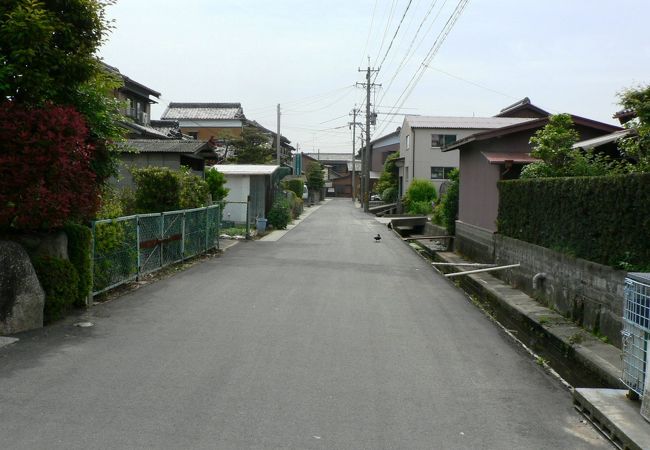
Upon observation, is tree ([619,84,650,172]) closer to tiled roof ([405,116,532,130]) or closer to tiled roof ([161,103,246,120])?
tiled roof ([405,116,532,130])

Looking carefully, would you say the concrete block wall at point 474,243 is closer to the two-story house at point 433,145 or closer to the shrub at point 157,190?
the shrub at point 157,190

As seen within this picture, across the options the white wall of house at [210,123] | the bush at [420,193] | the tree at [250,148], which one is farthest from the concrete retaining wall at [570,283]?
the white wall of house at [210,123]

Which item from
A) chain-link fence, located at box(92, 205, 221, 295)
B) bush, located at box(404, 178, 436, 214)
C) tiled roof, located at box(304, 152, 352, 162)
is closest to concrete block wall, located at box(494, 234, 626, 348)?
chain-link fence, located at box(92, 205, 221, 295)

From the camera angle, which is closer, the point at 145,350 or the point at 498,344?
the point at 145,350

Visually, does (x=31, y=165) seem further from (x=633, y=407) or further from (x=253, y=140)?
(x=253, y=140)

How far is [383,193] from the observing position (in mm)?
62812

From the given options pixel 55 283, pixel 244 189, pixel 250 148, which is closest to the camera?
pixel 55 283

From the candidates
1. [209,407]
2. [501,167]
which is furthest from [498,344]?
[501,167]

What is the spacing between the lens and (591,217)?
31.2 ft

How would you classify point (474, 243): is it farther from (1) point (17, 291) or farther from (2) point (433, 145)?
(2) point (433, 145)

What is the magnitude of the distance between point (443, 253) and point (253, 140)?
29810 mm

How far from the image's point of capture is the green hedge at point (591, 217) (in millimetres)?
7828

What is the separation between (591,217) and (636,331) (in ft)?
14.7

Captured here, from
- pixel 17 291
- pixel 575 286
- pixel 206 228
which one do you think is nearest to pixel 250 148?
pixel 206 228
